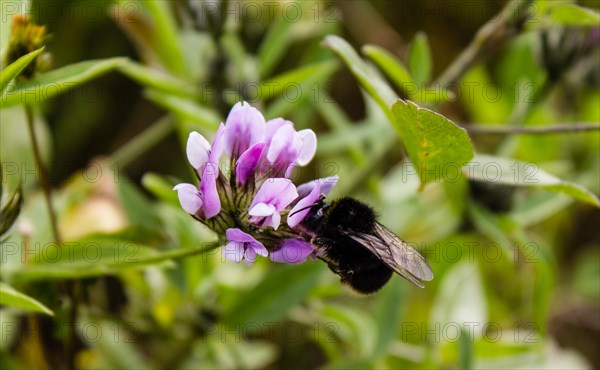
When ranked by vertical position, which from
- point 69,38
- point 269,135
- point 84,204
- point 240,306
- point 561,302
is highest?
point 69,38

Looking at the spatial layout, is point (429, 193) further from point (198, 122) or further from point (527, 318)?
point (198, 122)

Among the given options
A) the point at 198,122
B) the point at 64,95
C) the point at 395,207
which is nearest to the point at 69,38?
the point at 64,95

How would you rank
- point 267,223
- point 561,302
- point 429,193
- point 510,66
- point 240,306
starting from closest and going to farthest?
1. point 267,223
2. point 240,306
3. point 510,66
4. point 429,193
5. point 561,302

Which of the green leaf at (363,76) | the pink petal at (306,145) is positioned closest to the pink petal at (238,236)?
the pink petal at (306,145)

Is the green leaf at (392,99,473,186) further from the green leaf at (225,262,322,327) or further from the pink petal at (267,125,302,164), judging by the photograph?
the green leaf at (225,262,322,327)

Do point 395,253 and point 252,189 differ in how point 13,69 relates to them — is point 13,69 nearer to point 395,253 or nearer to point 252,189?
point 252,189

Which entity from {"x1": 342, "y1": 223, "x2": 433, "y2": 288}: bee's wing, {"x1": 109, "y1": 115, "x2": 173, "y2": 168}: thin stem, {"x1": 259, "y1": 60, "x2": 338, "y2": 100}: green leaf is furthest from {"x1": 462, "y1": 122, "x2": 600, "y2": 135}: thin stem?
{"x1": 109, "y1": 115, "x2": 173, "y2": 168}: thin stem

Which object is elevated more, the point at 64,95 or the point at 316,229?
the point at 64,95

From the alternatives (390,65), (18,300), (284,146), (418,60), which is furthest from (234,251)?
(418,60)
